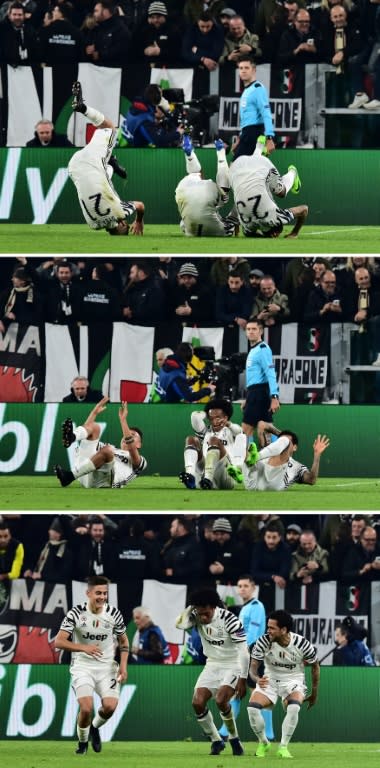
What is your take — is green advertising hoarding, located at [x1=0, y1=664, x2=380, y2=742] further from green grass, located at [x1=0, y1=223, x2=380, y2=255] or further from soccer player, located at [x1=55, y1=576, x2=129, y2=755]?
green grass, located at [x1=0, y1=223, x2=380, y2=255]

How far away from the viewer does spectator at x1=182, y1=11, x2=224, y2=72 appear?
22.9m

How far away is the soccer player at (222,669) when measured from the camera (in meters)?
15.5

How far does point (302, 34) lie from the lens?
906 inches

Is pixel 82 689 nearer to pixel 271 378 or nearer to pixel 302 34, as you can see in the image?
pixel 271 378

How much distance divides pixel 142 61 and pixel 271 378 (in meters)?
6.01

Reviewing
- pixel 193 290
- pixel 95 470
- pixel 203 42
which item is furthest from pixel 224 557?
pixel 203 42

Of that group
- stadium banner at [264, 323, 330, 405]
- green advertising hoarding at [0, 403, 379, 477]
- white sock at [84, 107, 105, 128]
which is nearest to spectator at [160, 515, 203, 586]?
green advertising hoarding at [0, 403, 379, 477]

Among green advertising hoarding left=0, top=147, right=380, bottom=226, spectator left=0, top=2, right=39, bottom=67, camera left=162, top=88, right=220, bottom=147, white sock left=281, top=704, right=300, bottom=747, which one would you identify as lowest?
white sock left=281, top=704, right=300, bottom=747

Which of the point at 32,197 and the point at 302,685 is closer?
the point at 302,685

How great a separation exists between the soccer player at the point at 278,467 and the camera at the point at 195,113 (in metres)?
4.70

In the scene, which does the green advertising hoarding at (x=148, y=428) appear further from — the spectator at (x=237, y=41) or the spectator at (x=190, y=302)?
the spectator at (x=237, y=41)

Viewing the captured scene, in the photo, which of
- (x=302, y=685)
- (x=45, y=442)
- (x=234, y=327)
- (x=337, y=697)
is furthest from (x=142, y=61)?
(x=302, y=685)

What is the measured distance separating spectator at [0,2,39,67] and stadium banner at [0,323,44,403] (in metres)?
3.45

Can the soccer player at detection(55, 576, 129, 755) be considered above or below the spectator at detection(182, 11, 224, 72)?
below
